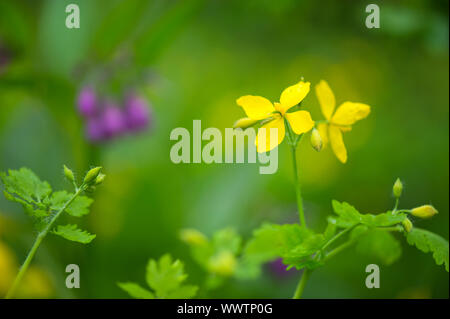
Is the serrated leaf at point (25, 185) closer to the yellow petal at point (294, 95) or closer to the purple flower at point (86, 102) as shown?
the yellow petal at point (294, 95)

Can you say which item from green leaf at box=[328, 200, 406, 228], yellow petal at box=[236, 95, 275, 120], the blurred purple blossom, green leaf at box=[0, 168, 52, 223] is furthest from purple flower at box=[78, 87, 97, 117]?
green leaf at box=[328, 200, 406, 228]

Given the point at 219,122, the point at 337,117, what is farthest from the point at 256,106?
the point at 219,122

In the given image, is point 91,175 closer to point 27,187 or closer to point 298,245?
point 27,187

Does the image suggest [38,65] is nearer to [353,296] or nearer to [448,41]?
[353,296]

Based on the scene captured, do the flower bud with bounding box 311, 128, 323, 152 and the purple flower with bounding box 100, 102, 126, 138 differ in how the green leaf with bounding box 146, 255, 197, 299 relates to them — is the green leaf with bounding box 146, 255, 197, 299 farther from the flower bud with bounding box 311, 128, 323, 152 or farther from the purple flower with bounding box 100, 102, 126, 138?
the purple flower with bounding box 100, 102, 126, 138

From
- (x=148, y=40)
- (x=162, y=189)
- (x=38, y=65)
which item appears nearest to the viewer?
(x=148, y=40)

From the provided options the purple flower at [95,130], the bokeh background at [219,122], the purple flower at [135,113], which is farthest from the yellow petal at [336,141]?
the purple flower at [135,113]

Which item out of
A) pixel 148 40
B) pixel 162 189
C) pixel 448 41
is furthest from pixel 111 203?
pixel 448 41
